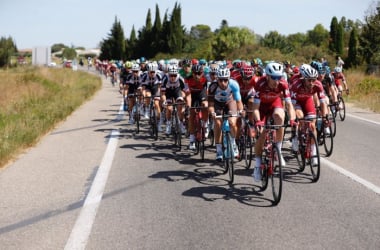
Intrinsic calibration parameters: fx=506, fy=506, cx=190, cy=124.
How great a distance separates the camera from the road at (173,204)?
524 cm

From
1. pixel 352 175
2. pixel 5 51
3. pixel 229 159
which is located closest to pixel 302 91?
pixel 352 175

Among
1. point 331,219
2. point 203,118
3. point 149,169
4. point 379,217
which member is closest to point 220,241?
point 331,219

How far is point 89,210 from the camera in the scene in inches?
250

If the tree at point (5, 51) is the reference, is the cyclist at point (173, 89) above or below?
below

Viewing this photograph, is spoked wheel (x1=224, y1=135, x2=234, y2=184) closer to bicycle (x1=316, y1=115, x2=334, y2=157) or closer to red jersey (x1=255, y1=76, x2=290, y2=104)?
red jersey (x1=255, y1=76, x2=290, y2=104)

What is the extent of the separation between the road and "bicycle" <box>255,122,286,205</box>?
0.17 meters

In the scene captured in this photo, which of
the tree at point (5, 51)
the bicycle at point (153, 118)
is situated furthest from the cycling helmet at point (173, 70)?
the tree at point (5, 51)

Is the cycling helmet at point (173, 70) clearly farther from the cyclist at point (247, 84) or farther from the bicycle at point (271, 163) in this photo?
the bicycle at point (271, 163)

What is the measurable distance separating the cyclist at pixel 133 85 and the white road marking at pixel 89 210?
4.94 m

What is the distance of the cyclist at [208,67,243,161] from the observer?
342 inches

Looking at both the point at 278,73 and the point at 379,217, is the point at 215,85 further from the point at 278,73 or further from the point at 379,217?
the point at 379,217

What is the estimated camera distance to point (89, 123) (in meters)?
16.5

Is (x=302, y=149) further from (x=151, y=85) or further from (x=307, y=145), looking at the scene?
(x=151, y=85)

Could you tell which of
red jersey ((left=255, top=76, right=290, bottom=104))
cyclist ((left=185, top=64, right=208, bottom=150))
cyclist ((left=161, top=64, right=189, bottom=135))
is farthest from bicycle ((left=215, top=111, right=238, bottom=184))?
cyclist ((left=161, top=64, right=189, bottom=135))
